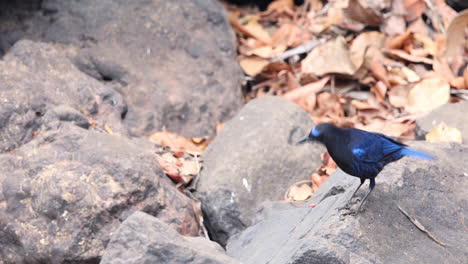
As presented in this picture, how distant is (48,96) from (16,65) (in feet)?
1.43

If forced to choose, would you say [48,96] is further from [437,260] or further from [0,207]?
[437,260]

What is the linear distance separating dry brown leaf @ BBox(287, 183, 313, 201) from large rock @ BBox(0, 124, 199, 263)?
746mm

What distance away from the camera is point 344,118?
527 cm

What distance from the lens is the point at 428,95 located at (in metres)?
5.15

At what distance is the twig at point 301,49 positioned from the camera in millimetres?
5895

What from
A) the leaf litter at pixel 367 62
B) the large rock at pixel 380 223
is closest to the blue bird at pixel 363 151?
the large rock at pixel 380 223

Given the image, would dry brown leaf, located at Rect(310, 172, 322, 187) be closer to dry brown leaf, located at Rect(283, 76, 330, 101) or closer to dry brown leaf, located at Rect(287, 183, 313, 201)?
dry brown leaf, located at Rect(287, 183, 313, 201)

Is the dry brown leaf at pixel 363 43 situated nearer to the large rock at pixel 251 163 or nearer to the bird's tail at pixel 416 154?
the large rock at pixel 251 163

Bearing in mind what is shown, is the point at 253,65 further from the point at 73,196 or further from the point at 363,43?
the point at 73,196

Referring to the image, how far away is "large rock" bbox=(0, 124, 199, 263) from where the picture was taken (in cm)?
355

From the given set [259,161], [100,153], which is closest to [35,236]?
[100,153]

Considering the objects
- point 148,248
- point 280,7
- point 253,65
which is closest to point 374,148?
point 148,248

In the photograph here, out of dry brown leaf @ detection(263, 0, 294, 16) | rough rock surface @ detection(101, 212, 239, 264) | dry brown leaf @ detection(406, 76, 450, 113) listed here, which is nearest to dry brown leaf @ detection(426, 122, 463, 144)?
dry brown leaf @ detection(406, 76, 450, 113)

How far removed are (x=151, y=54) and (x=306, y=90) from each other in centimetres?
143
